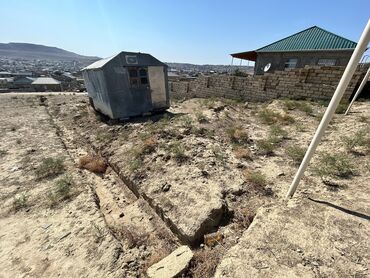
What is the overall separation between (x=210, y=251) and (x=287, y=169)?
2.53m

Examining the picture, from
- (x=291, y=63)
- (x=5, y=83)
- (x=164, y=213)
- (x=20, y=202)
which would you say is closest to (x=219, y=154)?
(x=164, y=213)

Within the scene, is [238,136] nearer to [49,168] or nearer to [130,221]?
[130,221]

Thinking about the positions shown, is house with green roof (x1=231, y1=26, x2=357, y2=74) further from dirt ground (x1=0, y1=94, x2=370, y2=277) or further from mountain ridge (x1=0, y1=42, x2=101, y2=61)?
mountain ridge (x1=0, y1=42, x2=101, y2=61)

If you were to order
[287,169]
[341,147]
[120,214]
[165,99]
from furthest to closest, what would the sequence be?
[165,99], [341,147], [287,169], [120,214]

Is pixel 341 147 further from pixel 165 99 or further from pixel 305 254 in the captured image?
pixel 165 99

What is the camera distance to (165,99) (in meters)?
9.39

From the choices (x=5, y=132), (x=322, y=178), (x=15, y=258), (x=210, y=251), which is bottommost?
(x=5, y=132)

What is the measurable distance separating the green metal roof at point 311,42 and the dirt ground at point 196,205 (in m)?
8.48

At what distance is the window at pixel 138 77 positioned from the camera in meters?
8.09

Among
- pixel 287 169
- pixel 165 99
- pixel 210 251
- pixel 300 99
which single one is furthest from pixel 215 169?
pixel 300 99

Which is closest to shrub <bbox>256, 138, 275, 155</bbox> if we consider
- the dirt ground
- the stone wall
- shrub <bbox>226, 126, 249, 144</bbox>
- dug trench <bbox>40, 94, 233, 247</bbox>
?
the dirt ground

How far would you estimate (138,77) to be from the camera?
8.28 metres

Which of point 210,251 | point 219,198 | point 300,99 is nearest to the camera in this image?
point 210,251

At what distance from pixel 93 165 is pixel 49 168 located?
103 centimetres
